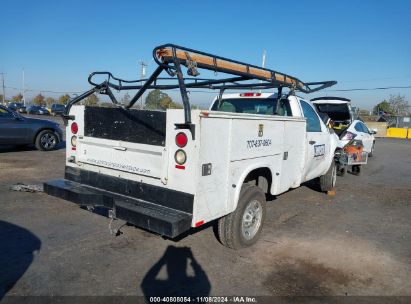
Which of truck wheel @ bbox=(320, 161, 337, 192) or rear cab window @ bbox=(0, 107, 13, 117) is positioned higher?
rear cab window @ bbox=(0, 107, 13, 117)


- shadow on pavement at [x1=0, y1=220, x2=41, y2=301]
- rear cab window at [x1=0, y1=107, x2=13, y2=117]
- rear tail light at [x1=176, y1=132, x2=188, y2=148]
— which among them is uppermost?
rear cab window at [x1=0, y1=107, x2=13, y2=117]

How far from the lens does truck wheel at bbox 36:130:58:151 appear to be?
12.1 meters

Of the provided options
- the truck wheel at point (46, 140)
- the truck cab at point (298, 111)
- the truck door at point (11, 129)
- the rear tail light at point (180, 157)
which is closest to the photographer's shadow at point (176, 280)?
the rear tail light at point (180, 157)

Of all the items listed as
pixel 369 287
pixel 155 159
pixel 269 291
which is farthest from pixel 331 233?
pixel 155 159

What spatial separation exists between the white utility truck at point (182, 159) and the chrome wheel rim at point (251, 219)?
0.01 metres

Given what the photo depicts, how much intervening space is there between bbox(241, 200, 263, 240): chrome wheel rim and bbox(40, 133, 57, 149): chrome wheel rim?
32.0 ft

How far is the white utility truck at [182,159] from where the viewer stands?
11.6 ft

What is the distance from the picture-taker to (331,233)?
17.3ft

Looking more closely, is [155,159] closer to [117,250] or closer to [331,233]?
[117,250]

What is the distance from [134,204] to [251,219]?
1575 millimetres

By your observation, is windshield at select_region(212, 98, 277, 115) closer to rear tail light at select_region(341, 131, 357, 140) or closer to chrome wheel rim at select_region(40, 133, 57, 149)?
rear tail light at select_region(341, 131, 357, 140)

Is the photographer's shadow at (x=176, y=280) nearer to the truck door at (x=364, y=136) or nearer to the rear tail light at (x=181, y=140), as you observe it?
the rear tail light at (x=181, y=140)

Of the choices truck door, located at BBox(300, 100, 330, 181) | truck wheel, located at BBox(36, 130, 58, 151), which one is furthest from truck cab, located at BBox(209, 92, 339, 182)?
truck wheel, located at BBox(36, 130, 58, 151)

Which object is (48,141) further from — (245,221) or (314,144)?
(245,221)
